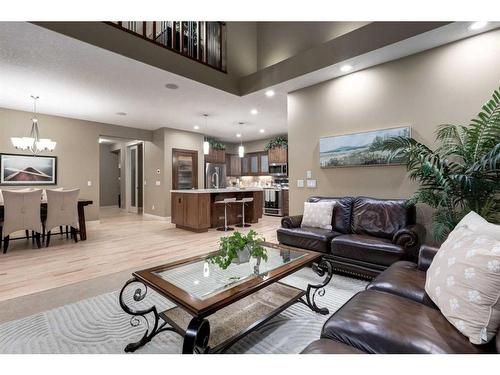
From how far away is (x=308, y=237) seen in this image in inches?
120

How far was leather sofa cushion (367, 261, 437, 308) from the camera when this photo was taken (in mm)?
1456

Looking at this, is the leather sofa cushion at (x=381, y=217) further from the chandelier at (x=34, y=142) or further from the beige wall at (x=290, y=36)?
the chandelier at (x=34, y=142)

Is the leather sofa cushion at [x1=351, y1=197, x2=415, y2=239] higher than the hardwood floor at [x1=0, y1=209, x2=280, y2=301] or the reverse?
higher

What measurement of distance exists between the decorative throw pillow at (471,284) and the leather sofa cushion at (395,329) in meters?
0.06

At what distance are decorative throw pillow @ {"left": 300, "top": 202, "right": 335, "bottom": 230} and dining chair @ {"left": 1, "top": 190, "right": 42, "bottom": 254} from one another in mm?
4282

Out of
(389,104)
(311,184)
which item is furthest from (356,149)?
(311,184)

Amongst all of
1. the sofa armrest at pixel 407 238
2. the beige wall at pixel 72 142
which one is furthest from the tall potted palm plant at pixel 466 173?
the beige wall at pixel 72 142

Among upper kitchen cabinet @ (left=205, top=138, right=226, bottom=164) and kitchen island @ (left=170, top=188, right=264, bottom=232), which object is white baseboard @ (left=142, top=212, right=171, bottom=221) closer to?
kitchen island @ (left=170, top=188, right=264, bottom=232)

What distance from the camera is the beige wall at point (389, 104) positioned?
277 cm

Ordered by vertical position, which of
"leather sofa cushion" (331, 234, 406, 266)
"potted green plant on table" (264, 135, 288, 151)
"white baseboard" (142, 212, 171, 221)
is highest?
"potted green plant on table" (264, 135, 288, 151)

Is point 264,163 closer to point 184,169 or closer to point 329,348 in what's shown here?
point 184,169

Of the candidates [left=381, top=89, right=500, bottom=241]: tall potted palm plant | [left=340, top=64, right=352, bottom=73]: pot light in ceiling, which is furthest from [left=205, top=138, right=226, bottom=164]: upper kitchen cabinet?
[left=381, top=89, right=500, bottom=241]: tall potted palm plant

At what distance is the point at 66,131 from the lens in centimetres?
588

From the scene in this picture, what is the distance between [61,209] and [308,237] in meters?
4.22
